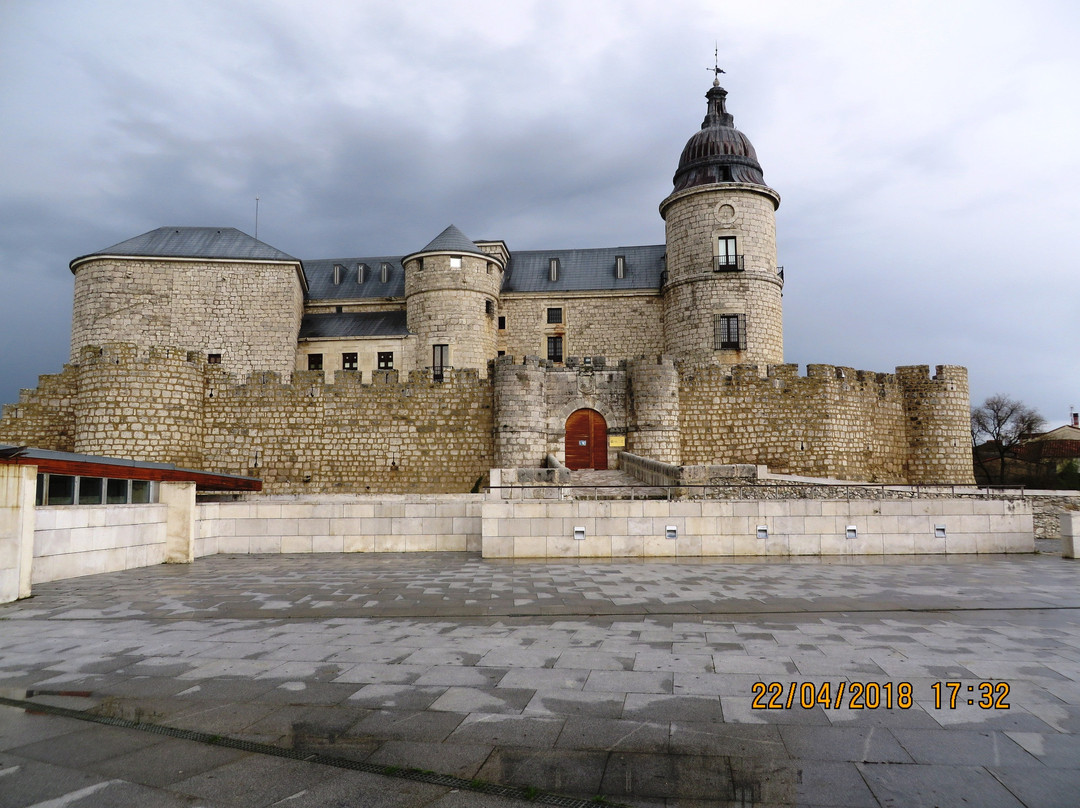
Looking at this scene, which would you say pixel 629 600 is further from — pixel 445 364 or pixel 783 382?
pixel 445 364

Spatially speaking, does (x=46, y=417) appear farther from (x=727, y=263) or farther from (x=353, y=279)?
(x=727, y=263)

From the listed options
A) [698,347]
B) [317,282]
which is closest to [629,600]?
[698,347]

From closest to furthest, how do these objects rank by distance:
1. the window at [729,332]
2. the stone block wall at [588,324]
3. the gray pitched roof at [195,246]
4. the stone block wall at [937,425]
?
1. the stone block wall at [937,425]
2. the window at [729,332]
3. the gray pitched roof at [195,246]
4. the stone block wall at [588,324]

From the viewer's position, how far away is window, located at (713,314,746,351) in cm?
2803

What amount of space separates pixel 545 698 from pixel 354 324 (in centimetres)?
3034

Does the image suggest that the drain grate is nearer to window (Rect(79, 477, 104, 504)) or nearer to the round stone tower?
window (Rect(79, 477, 104, 504))

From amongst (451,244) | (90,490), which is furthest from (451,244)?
(90,490)

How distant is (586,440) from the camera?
896 inches

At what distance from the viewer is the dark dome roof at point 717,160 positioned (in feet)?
96.3

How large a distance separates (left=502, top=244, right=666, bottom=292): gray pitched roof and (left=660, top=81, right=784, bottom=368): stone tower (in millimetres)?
4514

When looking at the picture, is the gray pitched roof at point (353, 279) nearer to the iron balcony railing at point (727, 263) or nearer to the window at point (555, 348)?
the window at point (555, 348)
